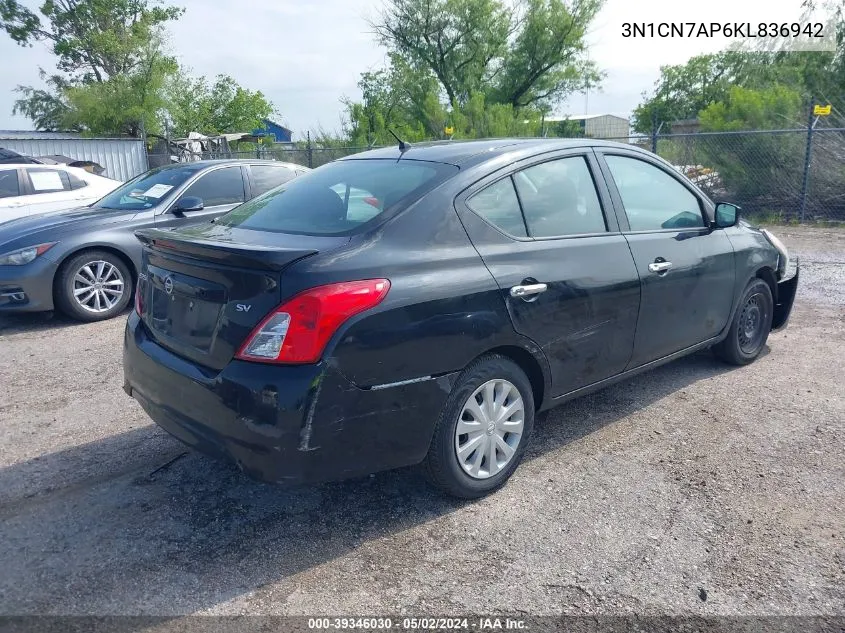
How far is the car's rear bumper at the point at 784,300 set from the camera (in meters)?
5.31

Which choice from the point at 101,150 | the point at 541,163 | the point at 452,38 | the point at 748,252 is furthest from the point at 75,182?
the point at 452,38

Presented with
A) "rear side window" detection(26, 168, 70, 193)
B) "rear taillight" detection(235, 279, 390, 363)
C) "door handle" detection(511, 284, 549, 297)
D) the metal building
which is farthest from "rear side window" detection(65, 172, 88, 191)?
the metal building

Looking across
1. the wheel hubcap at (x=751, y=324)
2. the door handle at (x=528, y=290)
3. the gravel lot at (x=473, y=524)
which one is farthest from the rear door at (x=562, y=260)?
the wheel hubcap at (x=751, y=324)

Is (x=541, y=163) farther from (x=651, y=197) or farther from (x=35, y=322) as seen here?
(x=35, y=322)

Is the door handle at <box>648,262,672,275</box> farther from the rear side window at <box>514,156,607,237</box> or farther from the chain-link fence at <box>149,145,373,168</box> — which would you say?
the chain-link fence at <box>149,145,373,168</box>

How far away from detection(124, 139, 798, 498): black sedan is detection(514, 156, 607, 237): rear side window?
1 centimetres

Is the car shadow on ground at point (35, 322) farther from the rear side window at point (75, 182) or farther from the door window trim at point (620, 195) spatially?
the door window trim at point (620, 195)

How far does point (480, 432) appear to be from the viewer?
10.4ft

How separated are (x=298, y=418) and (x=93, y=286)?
5.03 m

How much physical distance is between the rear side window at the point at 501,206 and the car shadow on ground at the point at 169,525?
4.23ft

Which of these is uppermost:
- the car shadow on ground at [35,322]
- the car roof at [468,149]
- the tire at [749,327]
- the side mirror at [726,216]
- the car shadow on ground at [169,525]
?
the car roof at [468,149]

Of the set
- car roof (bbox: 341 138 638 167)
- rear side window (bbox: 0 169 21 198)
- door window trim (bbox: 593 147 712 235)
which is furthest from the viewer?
rear side window (bbox: 0 169 21 198)

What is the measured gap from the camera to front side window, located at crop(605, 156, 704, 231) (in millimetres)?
3988

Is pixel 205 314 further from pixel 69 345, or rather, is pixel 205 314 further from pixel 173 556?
pixel 69 345
